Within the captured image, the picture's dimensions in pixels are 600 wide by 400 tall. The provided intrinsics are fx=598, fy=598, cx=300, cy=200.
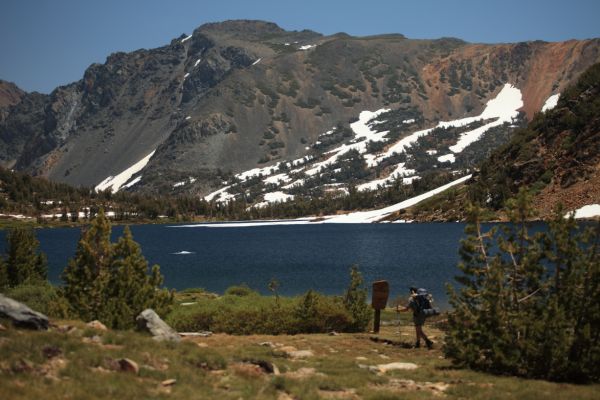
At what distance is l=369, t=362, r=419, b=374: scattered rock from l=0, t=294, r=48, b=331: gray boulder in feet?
38.0

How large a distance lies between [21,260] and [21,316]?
1432 inches

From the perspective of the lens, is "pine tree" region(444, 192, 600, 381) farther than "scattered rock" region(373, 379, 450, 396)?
Yes

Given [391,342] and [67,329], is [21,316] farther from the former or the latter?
[391,342]

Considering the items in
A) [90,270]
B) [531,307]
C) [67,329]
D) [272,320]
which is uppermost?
[90,270]

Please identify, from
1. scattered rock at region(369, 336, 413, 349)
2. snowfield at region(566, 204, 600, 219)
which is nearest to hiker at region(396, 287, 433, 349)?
scattered rock at region(369, 336, 413, 349)

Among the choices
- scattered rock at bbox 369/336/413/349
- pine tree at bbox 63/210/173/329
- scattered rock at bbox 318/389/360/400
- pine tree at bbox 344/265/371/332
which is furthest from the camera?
pine tree at bbox 344/265/371/332

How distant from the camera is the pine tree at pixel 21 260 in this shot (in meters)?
51.6

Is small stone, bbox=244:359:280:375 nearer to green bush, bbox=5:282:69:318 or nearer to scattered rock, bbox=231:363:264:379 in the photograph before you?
scattered rock, bbox=231:363:264:379

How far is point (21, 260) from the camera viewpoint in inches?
2074

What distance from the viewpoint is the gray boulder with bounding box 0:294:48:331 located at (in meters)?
19.6

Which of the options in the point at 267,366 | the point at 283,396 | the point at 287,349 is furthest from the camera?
the point at 287,349

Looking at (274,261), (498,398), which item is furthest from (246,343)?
(274,261)

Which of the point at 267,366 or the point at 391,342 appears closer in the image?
the point at 267,366

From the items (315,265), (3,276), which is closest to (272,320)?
(3,276)
